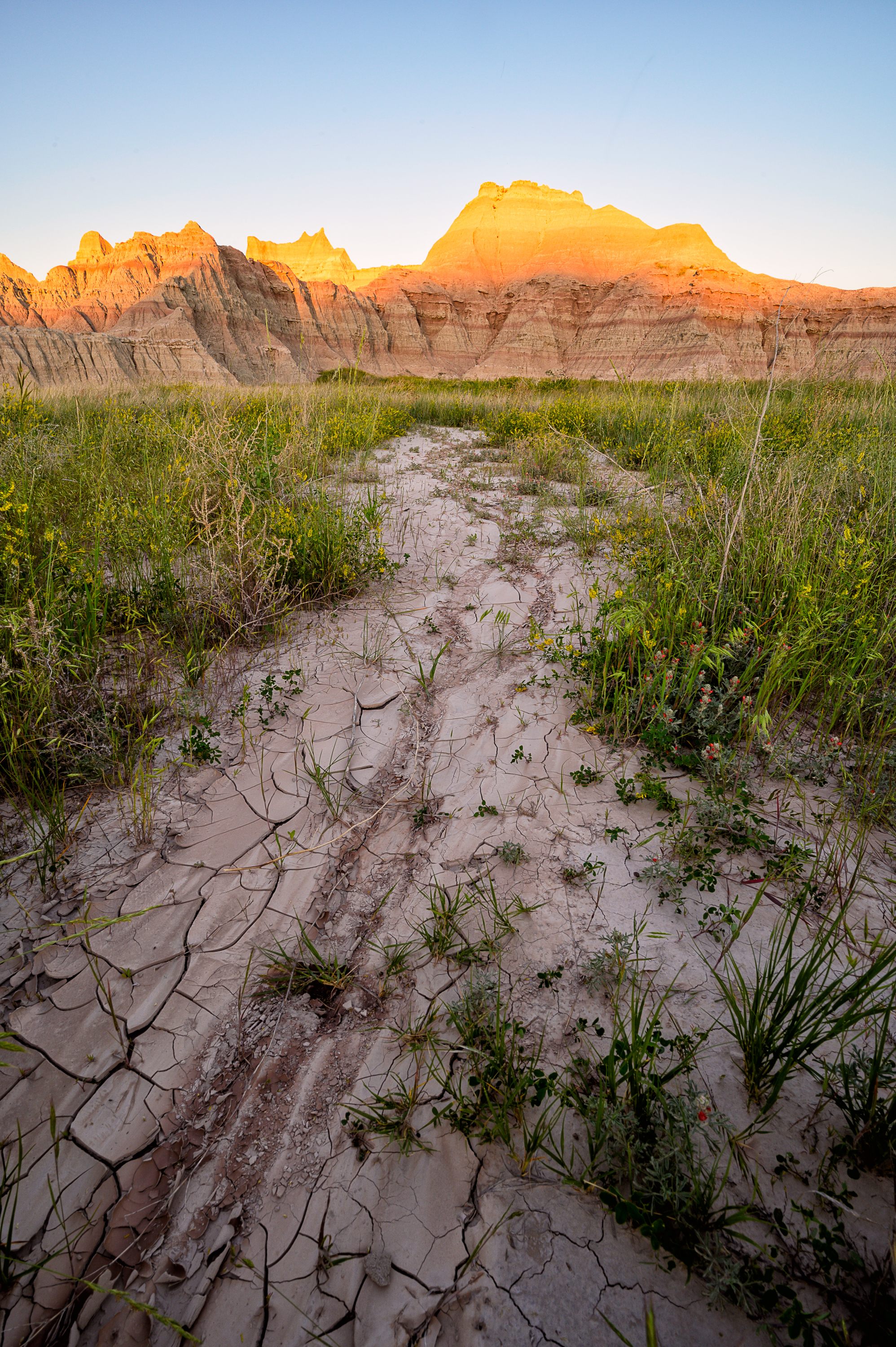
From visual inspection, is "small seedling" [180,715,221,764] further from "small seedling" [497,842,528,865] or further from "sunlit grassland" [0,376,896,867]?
"small seedling" [497,842,528,865]

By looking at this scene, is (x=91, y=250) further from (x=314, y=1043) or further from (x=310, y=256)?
(x=314, y=1043)

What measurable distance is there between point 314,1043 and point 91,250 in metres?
54.9

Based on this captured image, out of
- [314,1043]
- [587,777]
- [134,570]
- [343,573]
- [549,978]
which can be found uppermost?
[134,570]

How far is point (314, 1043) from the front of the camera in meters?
1.44

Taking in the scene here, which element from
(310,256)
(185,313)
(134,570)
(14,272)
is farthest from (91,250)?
(134,570)

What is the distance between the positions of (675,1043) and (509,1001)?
1.38 feet

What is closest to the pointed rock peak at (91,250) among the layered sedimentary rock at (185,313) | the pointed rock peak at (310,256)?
the layered sedimentary rock at (185,313)

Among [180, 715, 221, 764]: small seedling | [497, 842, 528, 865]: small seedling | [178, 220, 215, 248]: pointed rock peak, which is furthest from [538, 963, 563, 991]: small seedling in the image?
[178, 220, 215, 248]: pointed rock peak

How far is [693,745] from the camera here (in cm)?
226

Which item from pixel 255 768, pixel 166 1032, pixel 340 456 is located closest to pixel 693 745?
pixel 255 768

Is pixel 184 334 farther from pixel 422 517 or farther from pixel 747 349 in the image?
pixel 422 517

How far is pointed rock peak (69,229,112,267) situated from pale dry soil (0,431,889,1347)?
5220 cm

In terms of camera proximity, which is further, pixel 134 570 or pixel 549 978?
pixel 134 570

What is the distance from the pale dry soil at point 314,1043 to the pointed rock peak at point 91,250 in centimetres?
5220
